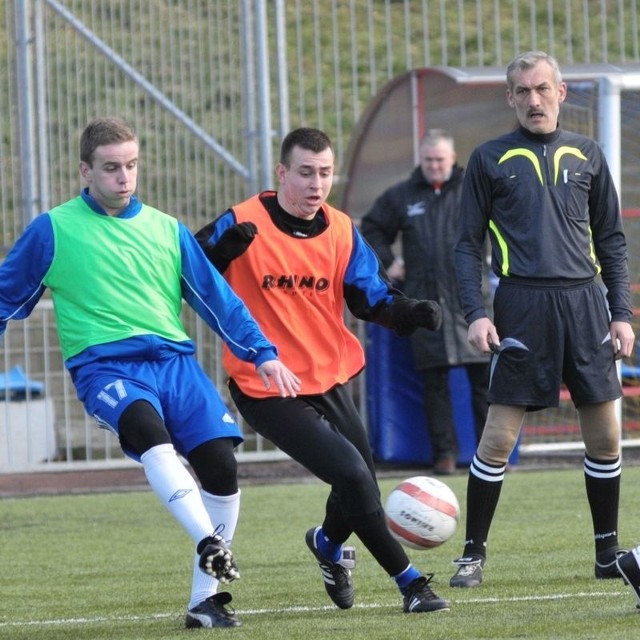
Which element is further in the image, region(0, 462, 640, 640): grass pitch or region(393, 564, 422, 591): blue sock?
region(393, 564, 422, 591): blue sock

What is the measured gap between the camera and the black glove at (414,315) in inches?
229

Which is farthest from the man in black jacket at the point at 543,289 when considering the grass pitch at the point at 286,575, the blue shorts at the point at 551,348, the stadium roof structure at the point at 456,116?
the stadium roof structure at the point at 456,116

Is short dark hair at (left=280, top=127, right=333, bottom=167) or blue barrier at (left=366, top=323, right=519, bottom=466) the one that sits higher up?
short dark hair at (left=280, top=127, right=333, bottom=167)

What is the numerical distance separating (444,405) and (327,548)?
541 cm

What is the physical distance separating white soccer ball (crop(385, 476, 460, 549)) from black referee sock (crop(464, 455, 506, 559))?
0.16 meters

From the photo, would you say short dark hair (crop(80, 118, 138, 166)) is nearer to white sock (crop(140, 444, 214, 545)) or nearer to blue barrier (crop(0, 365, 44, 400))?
white sock (crop(140, 444, 214, 545))

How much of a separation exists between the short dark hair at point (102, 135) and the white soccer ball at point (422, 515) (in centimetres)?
178

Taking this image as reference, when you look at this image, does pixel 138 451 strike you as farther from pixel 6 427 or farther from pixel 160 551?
pixel 6 427

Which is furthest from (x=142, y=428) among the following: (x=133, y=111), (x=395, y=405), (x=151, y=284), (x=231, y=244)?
(x=133, y=111)

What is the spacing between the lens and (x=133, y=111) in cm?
1223

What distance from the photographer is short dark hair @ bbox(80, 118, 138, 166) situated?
5.65 meters

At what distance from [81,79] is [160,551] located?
17.6 ft

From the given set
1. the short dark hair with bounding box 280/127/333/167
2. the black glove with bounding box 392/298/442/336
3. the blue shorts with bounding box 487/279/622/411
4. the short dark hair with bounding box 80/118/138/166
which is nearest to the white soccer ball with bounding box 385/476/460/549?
the blue shorts with bounding box 487/279/622/411

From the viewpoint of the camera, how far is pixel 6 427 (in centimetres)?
1171
